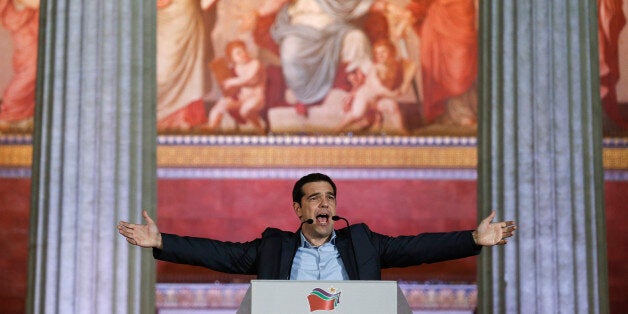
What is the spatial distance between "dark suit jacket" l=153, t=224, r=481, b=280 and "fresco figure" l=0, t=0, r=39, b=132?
5.19 metres

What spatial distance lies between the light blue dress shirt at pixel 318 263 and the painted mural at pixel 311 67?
15.8ft

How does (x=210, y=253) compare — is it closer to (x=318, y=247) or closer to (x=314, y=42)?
(x=318, y=247)

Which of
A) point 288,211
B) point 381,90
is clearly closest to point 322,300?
point 288,211

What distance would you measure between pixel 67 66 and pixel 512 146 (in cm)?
311

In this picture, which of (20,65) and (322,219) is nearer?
(322,219)

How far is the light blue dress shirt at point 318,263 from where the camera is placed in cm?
389

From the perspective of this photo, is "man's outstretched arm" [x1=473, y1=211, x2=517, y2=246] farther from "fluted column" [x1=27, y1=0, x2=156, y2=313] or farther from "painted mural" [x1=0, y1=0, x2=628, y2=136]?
"painted mural" [x1=0, y1=0, x2=628, y2=136]

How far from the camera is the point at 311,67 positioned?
8844mm

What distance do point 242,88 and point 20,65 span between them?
82.1 inches

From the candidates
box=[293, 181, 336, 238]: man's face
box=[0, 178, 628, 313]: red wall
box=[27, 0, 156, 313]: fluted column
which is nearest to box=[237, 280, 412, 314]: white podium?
box=[293, 181, 336, 238]: man's face

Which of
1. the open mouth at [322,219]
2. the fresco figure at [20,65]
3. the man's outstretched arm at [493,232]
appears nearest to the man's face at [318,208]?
the open mouth at [322,219]

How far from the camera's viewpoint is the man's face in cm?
393

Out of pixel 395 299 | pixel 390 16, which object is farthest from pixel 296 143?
pixel 395 299

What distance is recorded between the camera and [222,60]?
8.80 m
